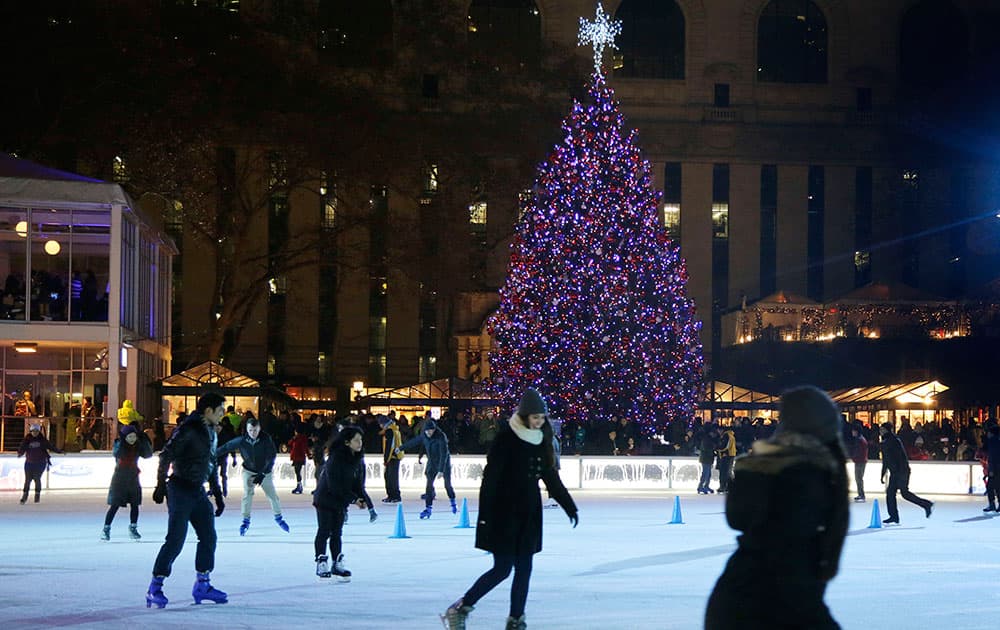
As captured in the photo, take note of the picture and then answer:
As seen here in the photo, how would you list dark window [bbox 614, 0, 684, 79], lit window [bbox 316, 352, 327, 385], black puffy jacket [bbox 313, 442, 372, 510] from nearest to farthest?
black puffy jacket [bbox 313, 442, 372, 510]
lit window [bbox 316, 352, 327, 385]
dark window [bbox 614, 0, 684, 79]

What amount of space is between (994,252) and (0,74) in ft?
146

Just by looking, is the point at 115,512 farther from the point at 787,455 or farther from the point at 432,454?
the point at 787,455

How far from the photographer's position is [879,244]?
7150cm

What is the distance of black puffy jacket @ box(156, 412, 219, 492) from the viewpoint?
1113cm

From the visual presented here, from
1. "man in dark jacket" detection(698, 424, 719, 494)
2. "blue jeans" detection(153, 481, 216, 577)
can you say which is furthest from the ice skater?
"blue jeans" detection(153, 481, 216, 577)

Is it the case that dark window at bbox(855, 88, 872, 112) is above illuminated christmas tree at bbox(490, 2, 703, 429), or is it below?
above

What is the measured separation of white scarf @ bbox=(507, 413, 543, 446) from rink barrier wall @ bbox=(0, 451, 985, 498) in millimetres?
22153

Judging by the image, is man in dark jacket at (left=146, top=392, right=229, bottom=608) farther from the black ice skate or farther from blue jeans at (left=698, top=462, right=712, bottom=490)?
blue jeans at (left=698, top=462, right=712, bottom=490)

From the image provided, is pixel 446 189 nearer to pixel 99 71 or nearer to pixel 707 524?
pixel 99 71

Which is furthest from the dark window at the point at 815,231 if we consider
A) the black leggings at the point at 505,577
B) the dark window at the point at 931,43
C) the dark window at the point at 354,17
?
the black leggings at the point at 505,577

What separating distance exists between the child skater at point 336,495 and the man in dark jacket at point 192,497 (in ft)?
4.94

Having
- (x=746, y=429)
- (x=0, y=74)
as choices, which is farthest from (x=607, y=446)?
(x=0, y=74)

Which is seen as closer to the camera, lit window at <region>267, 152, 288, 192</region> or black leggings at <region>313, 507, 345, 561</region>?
black leggings at <region>313, 507, 345, 561</region>

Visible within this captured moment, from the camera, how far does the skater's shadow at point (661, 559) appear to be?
48.1 ft
